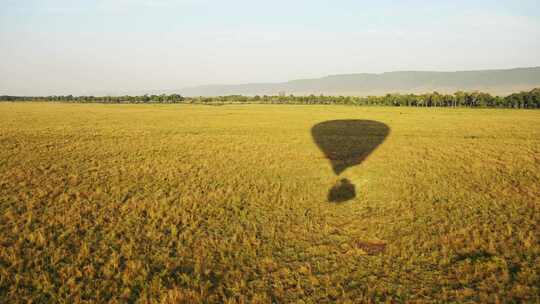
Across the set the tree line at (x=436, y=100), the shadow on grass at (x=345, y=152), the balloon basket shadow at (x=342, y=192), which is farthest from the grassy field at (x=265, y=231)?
the tree line at (x=436, y=100)

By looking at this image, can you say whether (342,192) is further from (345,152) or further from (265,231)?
(345,152)

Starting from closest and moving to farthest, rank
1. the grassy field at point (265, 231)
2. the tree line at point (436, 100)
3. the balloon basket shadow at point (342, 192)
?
1. the grassy field at point (265, 231)
2. the balloon basket shadow at point (342, 192)
3. the tree line at point (436, 100)

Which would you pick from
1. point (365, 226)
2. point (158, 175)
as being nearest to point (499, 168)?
point (365, 226)

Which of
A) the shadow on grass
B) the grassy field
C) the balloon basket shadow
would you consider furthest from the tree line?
the balloon basket shadow

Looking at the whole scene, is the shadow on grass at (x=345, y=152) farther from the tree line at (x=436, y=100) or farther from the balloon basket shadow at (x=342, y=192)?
the tree line at (x=436, y=100)

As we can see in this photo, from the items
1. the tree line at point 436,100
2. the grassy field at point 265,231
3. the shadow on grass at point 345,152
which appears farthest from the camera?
the tree line at point 436,100

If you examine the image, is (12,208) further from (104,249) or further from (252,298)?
(252,298)

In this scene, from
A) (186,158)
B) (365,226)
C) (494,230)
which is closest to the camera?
(494,230)

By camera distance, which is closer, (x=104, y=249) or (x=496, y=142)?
(x=104, y=249)
